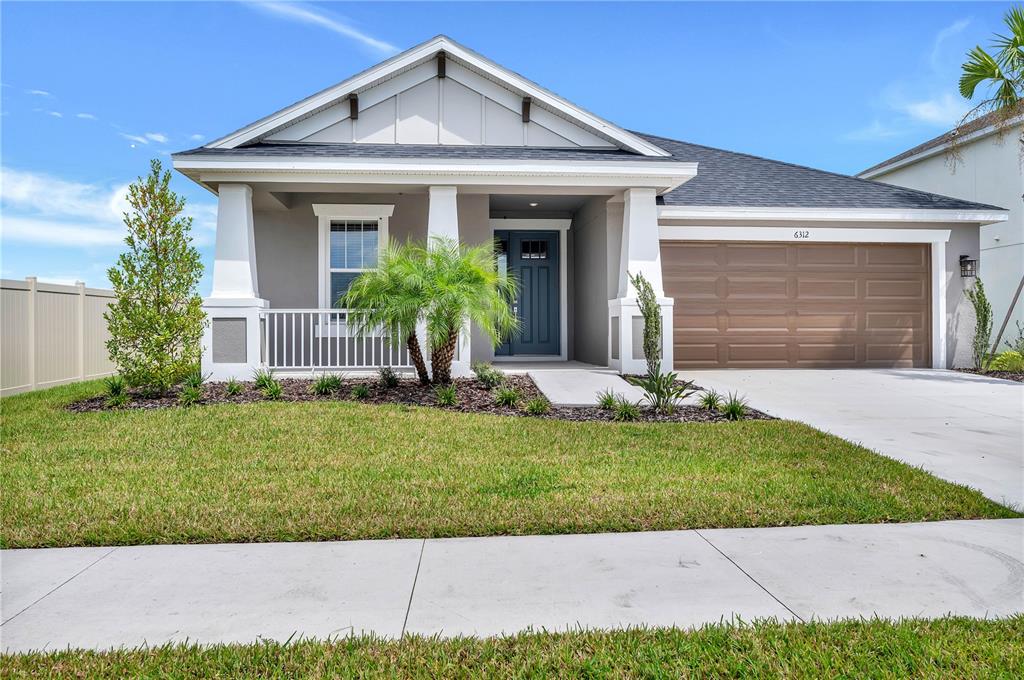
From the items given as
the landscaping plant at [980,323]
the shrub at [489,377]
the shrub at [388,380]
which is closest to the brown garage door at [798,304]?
the landscaping plant at [980,323]

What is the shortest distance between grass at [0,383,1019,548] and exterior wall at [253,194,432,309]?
4805 mm

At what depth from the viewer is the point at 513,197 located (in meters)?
12.0

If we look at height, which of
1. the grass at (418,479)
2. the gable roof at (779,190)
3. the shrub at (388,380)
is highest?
the gable roof at (779,190)

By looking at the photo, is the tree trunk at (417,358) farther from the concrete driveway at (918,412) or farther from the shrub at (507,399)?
the concrete driveway at (918,412)

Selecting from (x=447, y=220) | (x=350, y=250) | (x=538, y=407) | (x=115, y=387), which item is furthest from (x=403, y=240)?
(x=538, y=407)

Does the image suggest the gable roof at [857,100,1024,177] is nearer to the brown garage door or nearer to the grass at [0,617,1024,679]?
the brown garage door

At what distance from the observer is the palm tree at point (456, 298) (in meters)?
8.31

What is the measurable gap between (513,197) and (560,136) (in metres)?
1.41

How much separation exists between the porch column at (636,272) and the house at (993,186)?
27.1 feet

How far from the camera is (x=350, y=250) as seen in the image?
11797 mm

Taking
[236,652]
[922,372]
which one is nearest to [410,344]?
[236,652]

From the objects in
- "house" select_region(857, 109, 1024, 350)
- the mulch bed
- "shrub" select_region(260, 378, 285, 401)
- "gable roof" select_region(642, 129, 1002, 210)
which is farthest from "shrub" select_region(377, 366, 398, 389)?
"house" select_region(857, 109, 1024, 350)

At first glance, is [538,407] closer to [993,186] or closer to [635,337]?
[635,337]

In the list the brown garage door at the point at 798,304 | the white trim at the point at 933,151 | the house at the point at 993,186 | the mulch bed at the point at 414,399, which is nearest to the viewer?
the mulch bed at the point at 414,399
